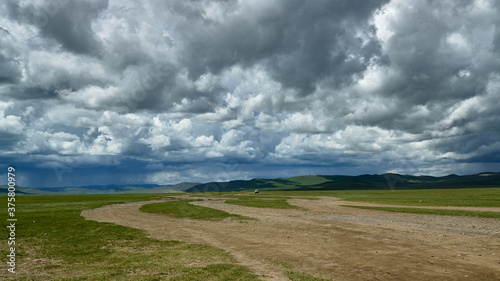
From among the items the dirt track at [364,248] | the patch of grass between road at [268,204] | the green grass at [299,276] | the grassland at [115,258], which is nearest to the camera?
the green grass at [299,276]

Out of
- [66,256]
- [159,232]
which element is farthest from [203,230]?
[66,256]

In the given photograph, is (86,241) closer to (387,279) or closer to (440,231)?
(387,279)

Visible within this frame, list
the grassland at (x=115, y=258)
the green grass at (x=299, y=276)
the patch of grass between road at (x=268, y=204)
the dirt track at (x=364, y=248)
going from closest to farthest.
Answer: the green grass at (x=299, y=276) → the grassland at (x=115, y=258) → the dirt track at (x=364, y=248) → the patch of grass between road at (x=268, y=204)

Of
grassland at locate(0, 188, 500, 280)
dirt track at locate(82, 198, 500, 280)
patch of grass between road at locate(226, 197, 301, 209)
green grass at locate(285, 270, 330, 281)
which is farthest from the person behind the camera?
patch of grass between road at locate(226, 197, 301, 209)

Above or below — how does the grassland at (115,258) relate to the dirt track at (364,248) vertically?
above

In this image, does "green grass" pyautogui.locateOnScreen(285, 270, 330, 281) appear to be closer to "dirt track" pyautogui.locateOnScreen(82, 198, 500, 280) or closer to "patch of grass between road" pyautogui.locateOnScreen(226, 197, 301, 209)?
"dirt track" pyautogui.locateOnScreen(82, 198, 500, 280)

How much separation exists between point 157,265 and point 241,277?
5.85 meters

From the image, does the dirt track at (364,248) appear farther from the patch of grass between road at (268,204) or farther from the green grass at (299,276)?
the patch of grass between road at (268,204)

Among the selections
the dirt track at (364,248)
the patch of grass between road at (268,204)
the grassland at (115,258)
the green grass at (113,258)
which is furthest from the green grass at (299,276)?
the patch of grass between road at (268,204)

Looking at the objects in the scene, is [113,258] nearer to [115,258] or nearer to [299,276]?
[115,258]

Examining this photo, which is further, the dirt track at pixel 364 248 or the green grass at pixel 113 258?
the dirt track at pixel 364 248

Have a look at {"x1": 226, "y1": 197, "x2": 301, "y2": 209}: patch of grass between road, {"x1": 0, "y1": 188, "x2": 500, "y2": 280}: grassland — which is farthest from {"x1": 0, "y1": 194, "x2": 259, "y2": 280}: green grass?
{"x1": 226, "y1": 197, "x2": 301, "y2": 209}: patch of grass between road

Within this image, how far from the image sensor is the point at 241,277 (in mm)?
16703

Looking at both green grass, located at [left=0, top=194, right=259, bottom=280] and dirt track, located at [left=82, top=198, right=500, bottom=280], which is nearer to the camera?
green grass, located at [left=0, top=194, right=259, bottom=280]
